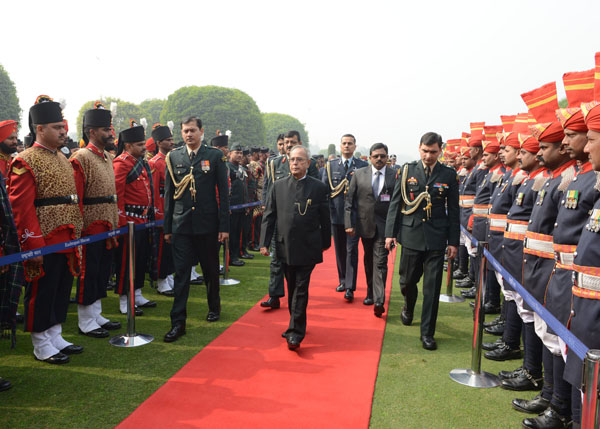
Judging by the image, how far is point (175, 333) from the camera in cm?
486

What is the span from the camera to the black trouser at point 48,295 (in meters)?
4.16

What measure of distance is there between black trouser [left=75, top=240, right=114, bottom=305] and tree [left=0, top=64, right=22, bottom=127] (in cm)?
3722

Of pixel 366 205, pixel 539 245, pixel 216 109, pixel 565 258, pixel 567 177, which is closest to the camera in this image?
pixel 565 258

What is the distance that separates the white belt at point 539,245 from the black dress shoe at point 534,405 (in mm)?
1115

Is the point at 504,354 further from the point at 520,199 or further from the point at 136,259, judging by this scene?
the point at 136,259

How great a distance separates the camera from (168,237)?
17.0 ft

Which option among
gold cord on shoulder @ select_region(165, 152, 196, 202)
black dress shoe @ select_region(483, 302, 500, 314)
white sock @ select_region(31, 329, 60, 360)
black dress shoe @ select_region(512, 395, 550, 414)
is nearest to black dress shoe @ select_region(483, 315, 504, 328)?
black dress shoe @ select_region(483, 302, 500, 314)

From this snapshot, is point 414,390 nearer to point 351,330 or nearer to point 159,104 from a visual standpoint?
point 351,330

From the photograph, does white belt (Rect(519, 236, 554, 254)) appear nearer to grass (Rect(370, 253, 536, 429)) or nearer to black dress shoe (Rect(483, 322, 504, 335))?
grass (Rect(370, 253, 536, 429))

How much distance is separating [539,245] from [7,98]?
42528 millimetres

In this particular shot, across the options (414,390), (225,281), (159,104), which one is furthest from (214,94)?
(414,390)

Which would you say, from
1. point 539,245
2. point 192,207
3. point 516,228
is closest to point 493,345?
point 516,228

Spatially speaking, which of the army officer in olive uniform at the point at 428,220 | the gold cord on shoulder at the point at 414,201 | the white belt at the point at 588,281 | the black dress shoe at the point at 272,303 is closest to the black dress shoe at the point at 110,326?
the black dress shoe at the point at 272,303

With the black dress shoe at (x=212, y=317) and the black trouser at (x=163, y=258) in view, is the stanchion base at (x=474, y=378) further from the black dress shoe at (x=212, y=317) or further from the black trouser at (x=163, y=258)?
the black trouser at (x=163, y=258)
